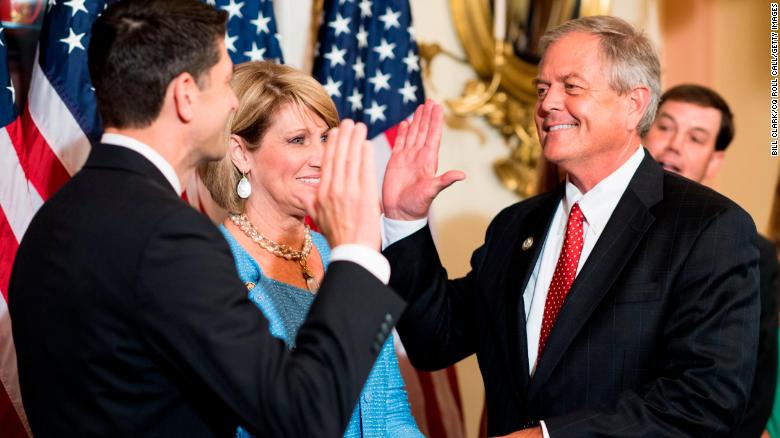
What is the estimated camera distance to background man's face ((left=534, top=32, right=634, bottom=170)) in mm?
2543

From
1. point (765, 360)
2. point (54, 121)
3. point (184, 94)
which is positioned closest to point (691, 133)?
point (765, 360)

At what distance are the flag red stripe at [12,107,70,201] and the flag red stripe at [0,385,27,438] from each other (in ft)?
2.14

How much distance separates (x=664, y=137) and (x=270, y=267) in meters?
2.20

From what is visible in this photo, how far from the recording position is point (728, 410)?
2.21 metres

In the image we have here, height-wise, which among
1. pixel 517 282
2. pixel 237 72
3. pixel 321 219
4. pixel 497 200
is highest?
pixel 237 72

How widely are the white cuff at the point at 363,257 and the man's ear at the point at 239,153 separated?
90 cm

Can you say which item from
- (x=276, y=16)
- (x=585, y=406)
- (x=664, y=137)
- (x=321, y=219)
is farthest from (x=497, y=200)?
(x=321, y=219)

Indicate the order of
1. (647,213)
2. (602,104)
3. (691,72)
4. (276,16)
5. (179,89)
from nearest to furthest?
(179,89) < (647,213) < (602,104) < (276,16) < (691,72)

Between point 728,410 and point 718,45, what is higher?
point 718,45

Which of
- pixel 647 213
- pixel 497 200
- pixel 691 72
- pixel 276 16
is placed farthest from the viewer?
pixel 691 72

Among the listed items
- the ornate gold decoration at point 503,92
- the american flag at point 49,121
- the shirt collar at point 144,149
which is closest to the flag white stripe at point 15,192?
the american flag at point 49,121

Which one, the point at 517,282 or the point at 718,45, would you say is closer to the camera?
the point at 517,282

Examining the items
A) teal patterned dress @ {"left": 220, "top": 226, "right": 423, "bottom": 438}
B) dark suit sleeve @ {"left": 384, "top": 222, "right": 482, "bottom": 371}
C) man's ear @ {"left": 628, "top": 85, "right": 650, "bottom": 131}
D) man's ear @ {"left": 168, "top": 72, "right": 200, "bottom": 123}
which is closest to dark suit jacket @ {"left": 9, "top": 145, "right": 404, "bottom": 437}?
man's ear @ {"left": 168, "top": 72, "right": 200, "bottom": 123}

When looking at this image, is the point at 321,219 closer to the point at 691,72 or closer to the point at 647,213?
the point at 647,213
